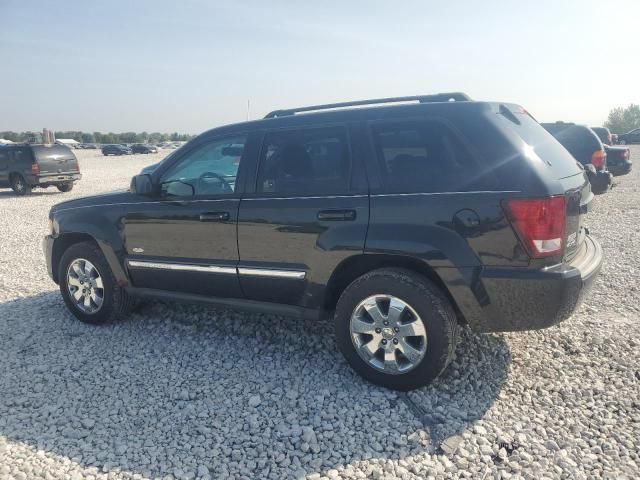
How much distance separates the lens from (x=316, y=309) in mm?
3451

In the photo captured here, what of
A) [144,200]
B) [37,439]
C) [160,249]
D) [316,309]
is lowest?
[37,439]

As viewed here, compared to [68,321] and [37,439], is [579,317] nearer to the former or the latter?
[37,439]

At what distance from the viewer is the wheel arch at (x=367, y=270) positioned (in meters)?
3.12

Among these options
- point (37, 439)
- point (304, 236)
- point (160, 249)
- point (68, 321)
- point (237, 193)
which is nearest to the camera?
point (37, 439)

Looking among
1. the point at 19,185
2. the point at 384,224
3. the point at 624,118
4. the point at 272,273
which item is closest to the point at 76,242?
the point at 272,273

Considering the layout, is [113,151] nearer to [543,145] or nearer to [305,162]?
[305,162]

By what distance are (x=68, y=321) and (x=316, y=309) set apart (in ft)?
8.82

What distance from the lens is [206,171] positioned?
3.99 metres

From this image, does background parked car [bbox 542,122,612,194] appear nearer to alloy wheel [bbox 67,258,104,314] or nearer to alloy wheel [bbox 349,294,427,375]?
alloy wheel [bbox 349,294,427,375]

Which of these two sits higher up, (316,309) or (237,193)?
(237,193)

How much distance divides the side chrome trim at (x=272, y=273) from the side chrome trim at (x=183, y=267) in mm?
107

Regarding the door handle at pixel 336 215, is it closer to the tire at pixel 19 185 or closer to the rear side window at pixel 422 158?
the rear side window at pixel 422 158

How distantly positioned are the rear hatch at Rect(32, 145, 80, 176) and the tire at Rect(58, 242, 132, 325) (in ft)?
42.4

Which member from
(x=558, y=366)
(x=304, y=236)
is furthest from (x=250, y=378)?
(x=558, y=366)
